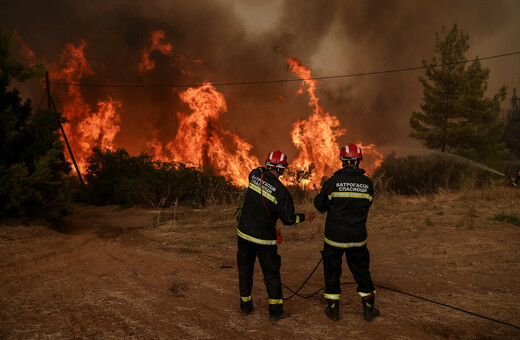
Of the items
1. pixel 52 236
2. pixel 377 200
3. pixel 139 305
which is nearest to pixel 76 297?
pixel 139 305

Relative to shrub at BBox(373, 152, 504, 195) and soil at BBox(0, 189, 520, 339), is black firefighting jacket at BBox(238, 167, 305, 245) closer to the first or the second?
soil at BBox(0, 189, 520, 339)

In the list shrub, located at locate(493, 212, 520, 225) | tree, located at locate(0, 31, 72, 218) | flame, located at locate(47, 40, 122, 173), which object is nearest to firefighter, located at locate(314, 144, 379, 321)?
shrub, located at locate(493, 212, 520, 225)

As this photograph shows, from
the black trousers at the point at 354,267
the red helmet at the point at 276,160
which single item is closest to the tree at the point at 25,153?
the red helmet at the point at 276,160

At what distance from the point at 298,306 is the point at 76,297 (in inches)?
121

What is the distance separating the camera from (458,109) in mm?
24906

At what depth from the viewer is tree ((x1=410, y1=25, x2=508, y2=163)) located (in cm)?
2442

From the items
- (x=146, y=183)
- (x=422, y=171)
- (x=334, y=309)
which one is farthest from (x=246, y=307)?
(x=422, y=171)

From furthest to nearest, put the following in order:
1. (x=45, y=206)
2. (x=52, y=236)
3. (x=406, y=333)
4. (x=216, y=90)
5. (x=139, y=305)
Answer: (x=216, y=90) → (x=45, y=206) → (x=52, y=236) → (x=139, y=305) → (x=406, y=333)

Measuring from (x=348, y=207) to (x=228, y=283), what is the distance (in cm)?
253

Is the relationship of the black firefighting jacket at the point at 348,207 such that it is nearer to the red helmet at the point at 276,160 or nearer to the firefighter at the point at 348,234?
the firefighter at the point at 348,234

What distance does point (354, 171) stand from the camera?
13.6 ft

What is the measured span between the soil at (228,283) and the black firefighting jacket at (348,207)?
101 cm

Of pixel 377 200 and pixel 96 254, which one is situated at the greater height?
pixel 377 200

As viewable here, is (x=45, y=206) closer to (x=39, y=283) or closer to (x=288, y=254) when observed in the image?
(x=39, y=283)
